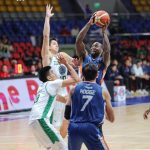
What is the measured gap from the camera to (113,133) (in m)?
11.7

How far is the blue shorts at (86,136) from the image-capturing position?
601cm

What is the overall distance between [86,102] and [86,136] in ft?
1.17

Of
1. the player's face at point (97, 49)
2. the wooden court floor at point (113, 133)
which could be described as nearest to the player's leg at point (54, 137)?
the player's face at point (97, 49)

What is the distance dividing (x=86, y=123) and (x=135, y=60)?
1775 centimetres

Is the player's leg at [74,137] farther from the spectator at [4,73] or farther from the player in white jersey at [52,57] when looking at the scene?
the spectator at [4,73]

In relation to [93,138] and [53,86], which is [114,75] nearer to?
[53,86]

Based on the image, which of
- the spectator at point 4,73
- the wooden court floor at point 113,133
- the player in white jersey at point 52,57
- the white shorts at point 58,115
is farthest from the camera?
the spectator at point 4,73

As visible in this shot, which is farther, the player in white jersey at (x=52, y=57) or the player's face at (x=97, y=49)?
the player in white jersey at (x=52, y=57)

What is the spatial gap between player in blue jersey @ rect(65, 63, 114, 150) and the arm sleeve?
1.05 m

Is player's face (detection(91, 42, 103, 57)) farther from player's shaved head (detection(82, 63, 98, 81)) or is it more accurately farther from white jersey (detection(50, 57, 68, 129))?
player's shaved head (detection(82, 63, 98, 81))

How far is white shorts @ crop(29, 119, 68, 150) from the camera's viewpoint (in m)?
7.08

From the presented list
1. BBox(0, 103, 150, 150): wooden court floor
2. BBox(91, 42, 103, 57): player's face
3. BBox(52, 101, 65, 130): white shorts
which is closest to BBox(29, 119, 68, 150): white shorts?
BBox(91, 42, 103, 57): player's face

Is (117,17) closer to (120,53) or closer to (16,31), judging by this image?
(120,53)

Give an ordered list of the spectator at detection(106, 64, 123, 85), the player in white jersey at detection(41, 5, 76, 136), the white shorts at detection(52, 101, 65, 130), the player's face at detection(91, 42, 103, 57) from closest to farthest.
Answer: the player's face at detection(91, 42, 103, 57) → the player in white jersey at detection(41, 5, 76, 136) → the white shorts at detection(52, 101, 65, 130) → the spectator at detection(106, 64, 123, 85)
